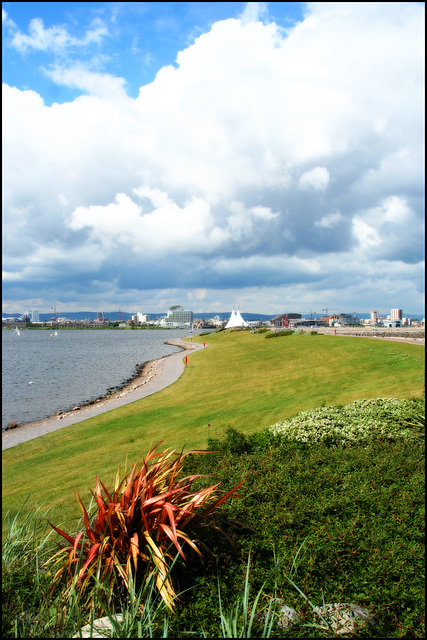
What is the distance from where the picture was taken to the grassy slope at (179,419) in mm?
9281

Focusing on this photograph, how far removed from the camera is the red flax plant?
11.2 feet

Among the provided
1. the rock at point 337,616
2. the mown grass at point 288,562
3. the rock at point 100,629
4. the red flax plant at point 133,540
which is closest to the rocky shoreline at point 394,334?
the mown grass at point 288,562

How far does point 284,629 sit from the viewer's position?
3.01 m

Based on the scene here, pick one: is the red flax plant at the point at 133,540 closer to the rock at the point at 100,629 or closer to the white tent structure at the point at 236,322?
the rock at the point at 100,629

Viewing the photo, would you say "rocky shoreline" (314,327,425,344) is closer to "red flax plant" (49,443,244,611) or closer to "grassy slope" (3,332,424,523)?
"grassy slope" (3,332,424,523)

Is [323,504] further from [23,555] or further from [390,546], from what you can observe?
[23,555]

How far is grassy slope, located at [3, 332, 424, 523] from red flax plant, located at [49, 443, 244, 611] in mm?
2099

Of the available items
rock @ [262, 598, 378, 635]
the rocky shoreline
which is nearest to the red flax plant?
rock @ [262, 598, 378, 635]

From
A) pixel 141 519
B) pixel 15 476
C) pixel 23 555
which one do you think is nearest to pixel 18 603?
pixel 23 555

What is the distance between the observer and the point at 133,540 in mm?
3521

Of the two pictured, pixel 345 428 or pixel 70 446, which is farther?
pixel 70 446

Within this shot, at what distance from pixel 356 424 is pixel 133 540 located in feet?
18.2

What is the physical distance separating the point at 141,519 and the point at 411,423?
607 centimetres

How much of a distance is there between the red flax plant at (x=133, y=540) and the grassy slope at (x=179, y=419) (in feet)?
6.89
